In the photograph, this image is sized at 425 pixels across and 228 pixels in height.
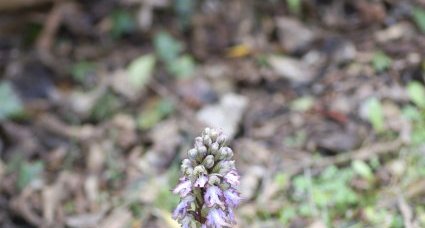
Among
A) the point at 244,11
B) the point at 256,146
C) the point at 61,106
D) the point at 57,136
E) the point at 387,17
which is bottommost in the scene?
the point at 256,146

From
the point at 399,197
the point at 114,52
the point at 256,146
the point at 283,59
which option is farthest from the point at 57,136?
the point at 399,197

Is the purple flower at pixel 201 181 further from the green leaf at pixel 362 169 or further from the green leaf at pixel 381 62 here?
the green leaf at pixel 381 62

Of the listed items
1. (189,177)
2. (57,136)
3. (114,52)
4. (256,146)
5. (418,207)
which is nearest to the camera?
(189,177)

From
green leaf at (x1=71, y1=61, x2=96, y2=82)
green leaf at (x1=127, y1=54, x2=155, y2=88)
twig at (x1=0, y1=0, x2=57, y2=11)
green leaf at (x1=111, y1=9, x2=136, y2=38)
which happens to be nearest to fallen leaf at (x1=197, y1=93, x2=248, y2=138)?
green leaf at (x1=127, y1=54, x2=155, y2=88)

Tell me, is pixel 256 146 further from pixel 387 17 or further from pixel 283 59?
pixel 387 17

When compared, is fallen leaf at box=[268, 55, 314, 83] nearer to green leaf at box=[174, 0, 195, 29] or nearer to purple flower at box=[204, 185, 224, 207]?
green leaf at box=[174, 0, 195, 29]

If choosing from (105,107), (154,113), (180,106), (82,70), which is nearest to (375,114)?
(180,106)

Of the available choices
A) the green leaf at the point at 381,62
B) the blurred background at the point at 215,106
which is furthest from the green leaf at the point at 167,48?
the green leaf at the point at 381,62
